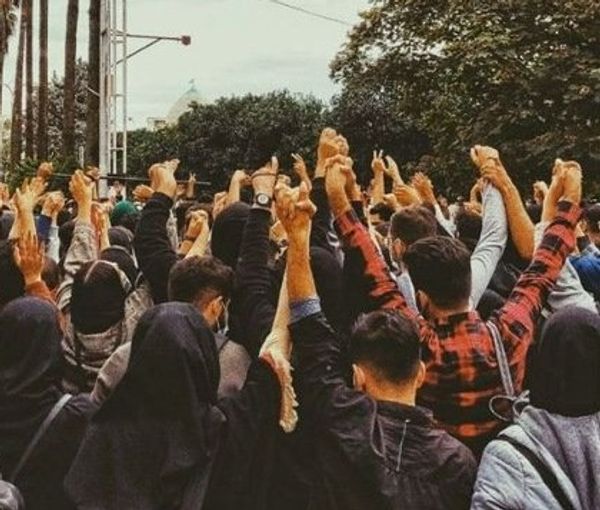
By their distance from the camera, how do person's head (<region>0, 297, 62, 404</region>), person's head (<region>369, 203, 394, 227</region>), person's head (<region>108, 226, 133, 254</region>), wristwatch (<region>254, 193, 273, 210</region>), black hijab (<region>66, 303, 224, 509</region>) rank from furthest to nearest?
person's head (<region>369, 203, 394, 227</region>) < person's head (<region>108, 226, 133, 254</region>) < wristwatch (<region>254, 193, 273, 210</region>) < person's head (<region>0, 297, 62, 404</region>) < black hijab (<region>66, 303, 224, 509</region>)

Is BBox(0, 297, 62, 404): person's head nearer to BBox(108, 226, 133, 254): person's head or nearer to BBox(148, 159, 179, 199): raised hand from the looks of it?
BBox(148, 159, 179, 199): raised hand

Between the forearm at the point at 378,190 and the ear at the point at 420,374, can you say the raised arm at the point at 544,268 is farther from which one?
the forearm at the point at 378,190

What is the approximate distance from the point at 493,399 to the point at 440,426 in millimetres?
194

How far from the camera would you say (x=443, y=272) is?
3725 millimetres

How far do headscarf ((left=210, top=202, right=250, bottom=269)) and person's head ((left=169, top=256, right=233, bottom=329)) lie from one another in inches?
28.7

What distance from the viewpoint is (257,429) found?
3615mm

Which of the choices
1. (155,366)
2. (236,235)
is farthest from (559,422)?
(236,235)

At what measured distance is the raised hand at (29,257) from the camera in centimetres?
464

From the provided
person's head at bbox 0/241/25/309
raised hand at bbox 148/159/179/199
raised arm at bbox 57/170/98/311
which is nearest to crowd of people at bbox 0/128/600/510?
person's head at bbox 0/241/25/309

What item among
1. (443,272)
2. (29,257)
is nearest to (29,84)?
(29,257)

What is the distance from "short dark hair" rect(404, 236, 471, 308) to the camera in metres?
3.73

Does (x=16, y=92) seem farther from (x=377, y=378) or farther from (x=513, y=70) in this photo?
(x=377, y=378)

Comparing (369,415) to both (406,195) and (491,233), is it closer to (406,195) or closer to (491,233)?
(491,233)

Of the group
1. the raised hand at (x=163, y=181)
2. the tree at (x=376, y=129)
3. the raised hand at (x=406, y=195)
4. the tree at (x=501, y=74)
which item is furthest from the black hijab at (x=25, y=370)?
the tree at (x=376, y=129)
